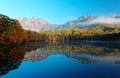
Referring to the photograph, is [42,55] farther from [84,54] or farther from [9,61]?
[9,61]

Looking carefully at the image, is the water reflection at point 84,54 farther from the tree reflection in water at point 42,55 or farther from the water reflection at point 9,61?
the water reflection at point 9,61

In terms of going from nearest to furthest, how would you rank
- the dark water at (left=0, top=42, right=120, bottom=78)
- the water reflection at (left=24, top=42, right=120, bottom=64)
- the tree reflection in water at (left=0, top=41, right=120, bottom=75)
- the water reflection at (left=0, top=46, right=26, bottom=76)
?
the dark water at (left=0, top=42, right=120, bottom=78)
the water reflection at (left=0, top=46, right=26, bottom=76)
the tree reflection in water at (left=0, top=41, right=120, bottom=75)
the water reflection at (left=24, top=42, right=120, bottom=64)

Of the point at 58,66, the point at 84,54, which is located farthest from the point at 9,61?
the point at 84,54

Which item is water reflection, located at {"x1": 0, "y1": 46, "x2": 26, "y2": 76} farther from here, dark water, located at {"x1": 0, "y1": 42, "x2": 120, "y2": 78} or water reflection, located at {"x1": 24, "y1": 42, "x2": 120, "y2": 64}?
water reflection, located at {"x1": 24, "y1": 42, "x2": 120, "y2": 64}

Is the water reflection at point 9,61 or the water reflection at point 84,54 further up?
the water reflection at point 9,61

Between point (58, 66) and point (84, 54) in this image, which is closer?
point (58, 66)

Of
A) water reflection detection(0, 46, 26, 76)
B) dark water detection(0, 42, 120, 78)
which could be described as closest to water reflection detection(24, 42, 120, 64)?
dark water detection(0, 42, 120, 78)

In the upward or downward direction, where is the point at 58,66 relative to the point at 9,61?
downward

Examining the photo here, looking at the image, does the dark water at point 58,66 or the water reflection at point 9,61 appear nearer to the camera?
the dark water at point 58,66

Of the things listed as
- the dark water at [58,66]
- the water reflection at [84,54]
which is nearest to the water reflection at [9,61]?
the dark water at [58,66]

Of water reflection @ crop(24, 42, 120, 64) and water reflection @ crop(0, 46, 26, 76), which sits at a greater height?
water reflection @ crop(0, 46, 26, 76)

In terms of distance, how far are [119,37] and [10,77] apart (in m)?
165

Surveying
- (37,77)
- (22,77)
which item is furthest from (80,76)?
(22,77)

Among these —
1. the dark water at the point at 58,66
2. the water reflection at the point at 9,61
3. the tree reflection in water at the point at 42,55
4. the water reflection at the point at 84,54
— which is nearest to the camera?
the dark water at the point at 58,66
